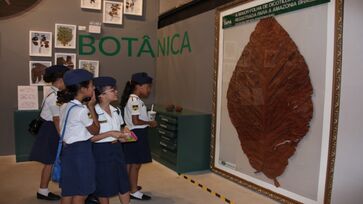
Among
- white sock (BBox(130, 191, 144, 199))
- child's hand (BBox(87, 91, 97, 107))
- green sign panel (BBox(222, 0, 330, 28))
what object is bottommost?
white sock (BBox(130, 191, 144, 199))

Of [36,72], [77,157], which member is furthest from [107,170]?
[36,72]

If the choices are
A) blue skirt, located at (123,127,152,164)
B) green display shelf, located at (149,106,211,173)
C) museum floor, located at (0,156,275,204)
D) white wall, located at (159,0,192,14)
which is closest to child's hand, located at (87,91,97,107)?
blue skirt, located at (123,127,152,164)

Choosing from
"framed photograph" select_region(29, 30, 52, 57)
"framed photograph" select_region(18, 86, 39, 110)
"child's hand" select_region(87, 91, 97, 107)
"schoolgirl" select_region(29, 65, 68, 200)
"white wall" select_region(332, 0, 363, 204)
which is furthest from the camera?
"framed photograph" select_region(29, 30, 52, 57)

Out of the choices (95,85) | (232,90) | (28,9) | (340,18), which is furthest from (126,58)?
(340,18)

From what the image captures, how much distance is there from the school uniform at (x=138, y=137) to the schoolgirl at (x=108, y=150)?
1.98ft

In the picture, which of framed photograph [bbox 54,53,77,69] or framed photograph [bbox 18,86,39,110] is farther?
framed photograph [bbox 54,53,77,69]

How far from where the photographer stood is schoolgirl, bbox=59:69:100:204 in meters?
2.50

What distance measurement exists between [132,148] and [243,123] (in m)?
1.44

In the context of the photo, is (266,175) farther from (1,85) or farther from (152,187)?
(1,85)

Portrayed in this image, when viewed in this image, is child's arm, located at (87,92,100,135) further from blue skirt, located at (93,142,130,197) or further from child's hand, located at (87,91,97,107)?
blue skirt, located at (93,142,130,197)

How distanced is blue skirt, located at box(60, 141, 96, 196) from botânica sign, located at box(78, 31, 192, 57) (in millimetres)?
3255

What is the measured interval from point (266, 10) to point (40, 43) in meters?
3.87

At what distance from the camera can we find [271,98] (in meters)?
3.62

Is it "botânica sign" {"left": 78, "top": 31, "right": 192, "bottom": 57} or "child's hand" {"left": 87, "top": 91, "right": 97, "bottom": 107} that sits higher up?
"botânica sign" {"left": 78, "top": 31, "right": 192, "bottom": 57}
